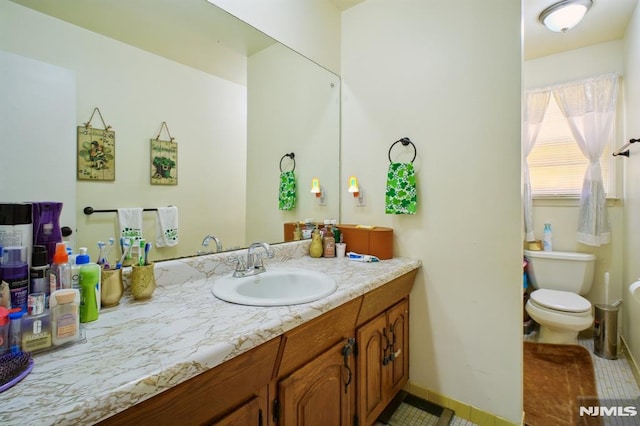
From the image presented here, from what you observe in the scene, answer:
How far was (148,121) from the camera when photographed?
1132mm

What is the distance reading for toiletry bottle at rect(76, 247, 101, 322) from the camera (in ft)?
2.63

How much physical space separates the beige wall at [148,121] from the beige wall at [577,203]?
2.41 meters

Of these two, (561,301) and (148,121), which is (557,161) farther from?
(148,121)

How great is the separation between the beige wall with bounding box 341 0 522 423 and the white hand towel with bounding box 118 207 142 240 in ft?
4.13

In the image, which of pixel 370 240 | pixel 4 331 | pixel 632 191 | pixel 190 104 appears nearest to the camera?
pixel 4 331

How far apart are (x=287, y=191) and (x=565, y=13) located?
82.7 inches

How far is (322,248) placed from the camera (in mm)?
1761

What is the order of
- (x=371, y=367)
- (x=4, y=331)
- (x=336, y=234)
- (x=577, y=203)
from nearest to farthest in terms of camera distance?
(x=4, y=331)
(x=371, y=367)
(x=336, y=234)
(x=577, y=203)

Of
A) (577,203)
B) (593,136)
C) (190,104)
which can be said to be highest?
(593,136)

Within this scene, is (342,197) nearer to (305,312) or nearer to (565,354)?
(305,312)

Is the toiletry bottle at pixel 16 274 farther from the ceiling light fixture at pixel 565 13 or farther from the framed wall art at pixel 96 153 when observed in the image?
the ceiling light fixture at pixel 565 13

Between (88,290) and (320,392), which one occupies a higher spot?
(88,290)

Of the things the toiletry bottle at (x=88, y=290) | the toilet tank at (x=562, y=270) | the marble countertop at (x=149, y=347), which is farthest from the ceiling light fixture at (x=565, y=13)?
the toiletry bottle at (x=88, y=290)

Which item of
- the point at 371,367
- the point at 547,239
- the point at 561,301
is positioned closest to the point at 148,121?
the point at 371,367
